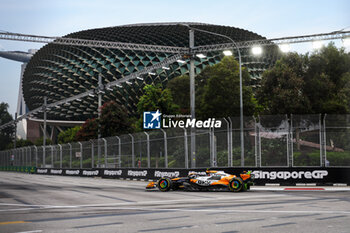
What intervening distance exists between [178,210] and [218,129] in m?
14.2

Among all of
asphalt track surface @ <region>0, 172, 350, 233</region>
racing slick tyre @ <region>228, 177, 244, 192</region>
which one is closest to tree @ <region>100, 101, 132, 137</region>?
racing slick tyre @ <region>228, 177, 244, 192</region>

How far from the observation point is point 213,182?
2072 cm

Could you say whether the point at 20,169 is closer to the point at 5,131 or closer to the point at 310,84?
the point at 310,84

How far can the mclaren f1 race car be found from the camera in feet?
67.6

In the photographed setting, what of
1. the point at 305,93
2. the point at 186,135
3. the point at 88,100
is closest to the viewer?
the point at 186,135

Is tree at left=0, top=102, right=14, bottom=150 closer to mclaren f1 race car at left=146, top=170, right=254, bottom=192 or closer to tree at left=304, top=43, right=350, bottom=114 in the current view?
tree at left=304, top=43, right=350, bottom=114

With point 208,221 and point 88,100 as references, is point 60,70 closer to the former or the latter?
point 88,100

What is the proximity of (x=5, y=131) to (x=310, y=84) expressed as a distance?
126 m

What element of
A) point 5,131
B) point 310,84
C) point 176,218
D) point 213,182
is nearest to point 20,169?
point 310,84

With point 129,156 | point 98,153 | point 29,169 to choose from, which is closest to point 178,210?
point 129,156

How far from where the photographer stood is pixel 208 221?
10.5 metres

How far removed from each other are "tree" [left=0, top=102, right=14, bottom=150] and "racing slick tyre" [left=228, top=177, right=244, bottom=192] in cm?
12731

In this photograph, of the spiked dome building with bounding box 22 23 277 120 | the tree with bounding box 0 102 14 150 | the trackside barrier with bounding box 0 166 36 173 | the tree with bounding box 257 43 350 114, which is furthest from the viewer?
the tree with bounding box 0 102 14 150

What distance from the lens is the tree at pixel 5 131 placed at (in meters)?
142
